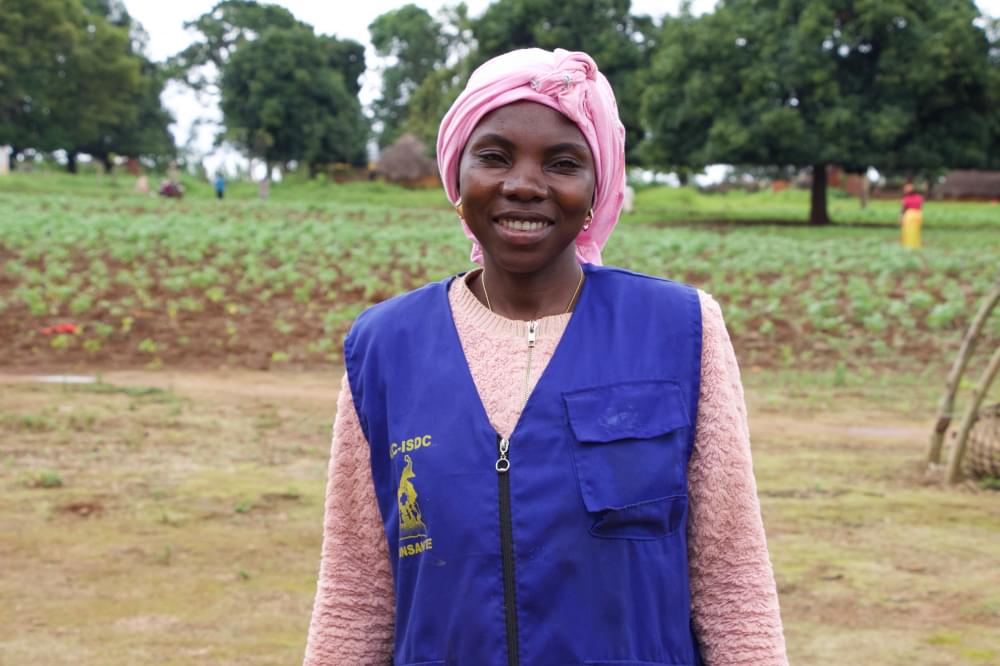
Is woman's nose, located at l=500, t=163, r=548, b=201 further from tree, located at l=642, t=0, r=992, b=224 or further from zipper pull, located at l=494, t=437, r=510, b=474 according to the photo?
tree, located at l=642, t=0, r=992, b=224

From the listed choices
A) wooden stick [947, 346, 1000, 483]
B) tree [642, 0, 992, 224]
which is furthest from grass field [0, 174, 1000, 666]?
tree [642, 0, 992, 224]

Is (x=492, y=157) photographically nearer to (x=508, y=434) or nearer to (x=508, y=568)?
(x=508, y=434)

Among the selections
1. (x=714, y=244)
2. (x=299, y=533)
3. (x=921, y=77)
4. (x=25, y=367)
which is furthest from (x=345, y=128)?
(x=299, y=533)

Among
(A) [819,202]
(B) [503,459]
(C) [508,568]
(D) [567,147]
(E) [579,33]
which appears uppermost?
(E) [579,33]

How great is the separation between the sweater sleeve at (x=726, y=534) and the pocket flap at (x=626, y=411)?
0.06m

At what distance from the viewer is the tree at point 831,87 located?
26.5 m

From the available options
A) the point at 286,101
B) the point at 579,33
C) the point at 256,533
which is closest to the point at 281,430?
the point at 256,533

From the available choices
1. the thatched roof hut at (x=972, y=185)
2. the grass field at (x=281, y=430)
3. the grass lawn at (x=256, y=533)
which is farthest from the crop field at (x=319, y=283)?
the thatched roof hut at (x=972, y=185)

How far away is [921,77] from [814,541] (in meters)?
22.6

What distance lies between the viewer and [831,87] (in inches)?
1052

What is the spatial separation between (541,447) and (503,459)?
52mm

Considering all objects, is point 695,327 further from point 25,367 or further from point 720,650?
point 25,367

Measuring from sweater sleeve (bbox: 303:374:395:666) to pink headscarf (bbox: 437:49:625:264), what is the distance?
0.37 meters

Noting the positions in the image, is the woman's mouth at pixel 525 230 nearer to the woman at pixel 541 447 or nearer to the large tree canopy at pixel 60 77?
the woman at pixel 541 447
